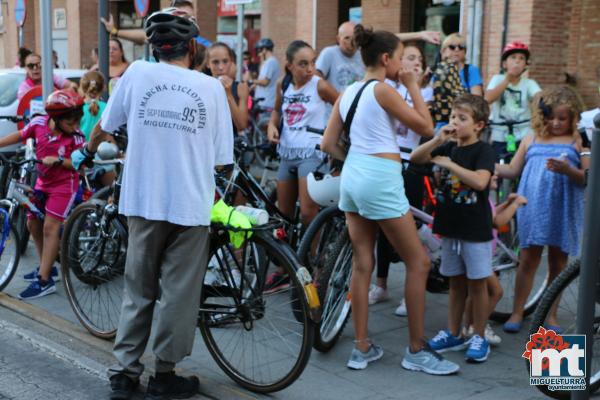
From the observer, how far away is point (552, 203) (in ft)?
16.6

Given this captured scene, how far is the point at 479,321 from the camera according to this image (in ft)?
15.8

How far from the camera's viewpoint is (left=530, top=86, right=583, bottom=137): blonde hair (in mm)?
4953

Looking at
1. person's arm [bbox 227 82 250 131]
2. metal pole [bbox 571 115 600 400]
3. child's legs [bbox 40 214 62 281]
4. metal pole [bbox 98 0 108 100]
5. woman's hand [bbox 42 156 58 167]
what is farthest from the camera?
metal pole [bbox 98 0 108 100]

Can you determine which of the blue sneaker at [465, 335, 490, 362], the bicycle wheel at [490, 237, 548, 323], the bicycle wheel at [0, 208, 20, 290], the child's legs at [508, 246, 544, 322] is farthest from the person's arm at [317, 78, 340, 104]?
the bicycle wheel at [0, 208, 20, 290]

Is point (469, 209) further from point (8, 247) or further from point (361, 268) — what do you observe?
point (8, 247)

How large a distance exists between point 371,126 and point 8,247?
3187mm

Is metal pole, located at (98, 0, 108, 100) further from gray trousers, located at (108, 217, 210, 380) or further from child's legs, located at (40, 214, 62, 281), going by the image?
gray trousers, located at (108, 217, 210, 380)

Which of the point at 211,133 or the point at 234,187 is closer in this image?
the point at 211,133

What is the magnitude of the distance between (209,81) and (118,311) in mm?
1993

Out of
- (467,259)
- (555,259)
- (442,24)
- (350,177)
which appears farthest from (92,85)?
(442,24)

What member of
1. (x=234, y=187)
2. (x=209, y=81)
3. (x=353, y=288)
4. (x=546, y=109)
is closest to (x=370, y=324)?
(x=353, y=288)

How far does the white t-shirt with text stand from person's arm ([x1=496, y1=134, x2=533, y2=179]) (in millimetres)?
2191

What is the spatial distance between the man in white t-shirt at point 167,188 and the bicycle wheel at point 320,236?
1.09 m

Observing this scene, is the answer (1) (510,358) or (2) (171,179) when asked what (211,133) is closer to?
(2) (171,179)
